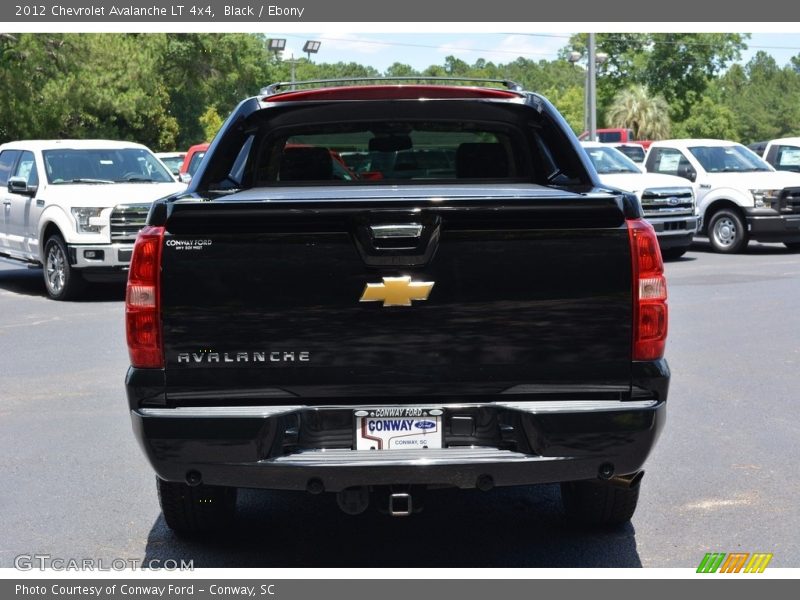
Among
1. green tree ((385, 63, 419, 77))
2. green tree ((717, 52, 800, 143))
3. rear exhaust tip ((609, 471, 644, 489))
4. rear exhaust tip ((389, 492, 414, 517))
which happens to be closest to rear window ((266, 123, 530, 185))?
rear exhaust tip ((609, 471, 644, 489))

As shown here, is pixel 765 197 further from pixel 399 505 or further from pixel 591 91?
pixel 591 91

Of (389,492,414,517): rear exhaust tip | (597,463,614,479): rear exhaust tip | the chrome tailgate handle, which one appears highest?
the chrome tailgate handle

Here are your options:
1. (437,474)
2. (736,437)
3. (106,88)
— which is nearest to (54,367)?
(736,437)

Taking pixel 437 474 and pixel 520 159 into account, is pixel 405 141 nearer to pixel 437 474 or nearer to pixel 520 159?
pixel 520 159

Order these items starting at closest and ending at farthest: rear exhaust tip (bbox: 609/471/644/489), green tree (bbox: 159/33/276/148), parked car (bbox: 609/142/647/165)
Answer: rear exhaust tip (bbox: 609/471/644/489), parked car (bbox: 609/142/647/165), green tree (bbox: 159/33/276/148)

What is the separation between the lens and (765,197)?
63.5 feet

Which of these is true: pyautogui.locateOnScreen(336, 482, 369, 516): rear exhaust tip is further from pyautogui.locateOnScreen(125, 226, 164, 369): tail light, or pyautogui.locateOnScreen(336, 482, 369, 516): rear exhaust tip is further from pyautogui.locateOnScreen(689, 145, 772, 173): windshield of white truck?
pyautogui.locateOnScreen(689, 145, 772, 173): windshield of white truck

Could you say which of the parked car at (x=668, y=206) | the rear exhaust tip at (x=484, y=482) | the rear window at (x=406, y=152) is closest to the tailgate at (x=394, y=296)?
the rear exhaust tip at (x=484, y=482)

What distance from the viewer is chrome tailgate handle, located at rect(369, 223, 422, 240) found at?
4309 mm

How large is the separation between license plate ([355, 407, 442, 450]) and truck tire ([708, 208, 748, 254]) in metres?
16.2

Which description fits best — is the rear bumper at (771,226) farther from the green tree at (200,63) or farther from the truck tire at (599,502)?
the green tree at (200,63)

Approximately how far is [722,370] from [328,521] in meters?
4.81

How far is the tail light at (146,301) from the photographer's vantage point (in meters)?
4.36

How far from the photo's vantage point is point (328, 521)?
5.71 meters
